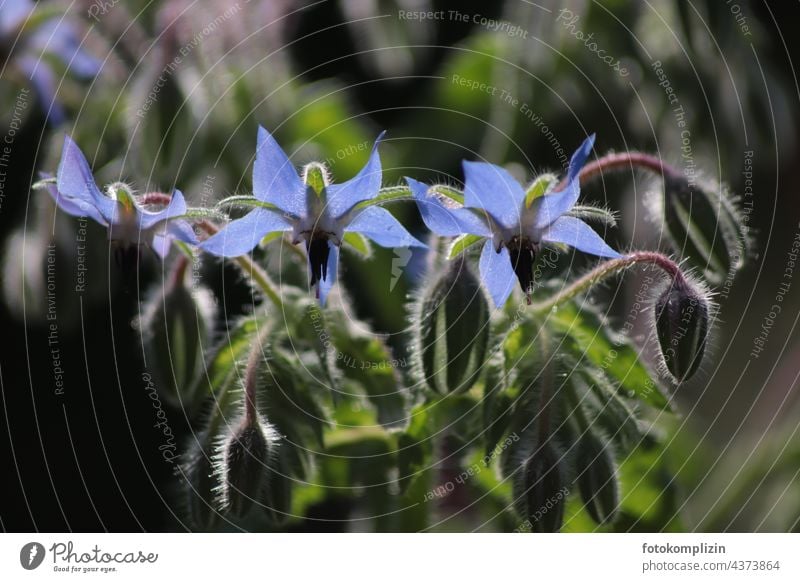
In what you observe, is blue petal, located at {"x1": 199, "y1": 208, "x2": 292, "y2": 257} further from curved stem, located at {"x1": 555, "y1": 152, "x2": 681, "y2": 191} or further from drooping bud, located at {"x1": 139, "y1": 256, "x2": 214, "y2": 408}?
curved stem, located at {"x1": 555, "y1": 152, "x2": 681, "y2": 191}

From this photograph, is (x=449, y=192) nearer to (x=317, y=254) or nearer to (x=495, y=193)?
(x=495, y=193)

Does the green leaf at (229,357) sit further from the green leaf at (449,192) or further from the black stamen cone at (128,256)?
the green leaf at (449,192)

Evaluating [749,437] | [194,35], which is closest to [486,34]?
[194,35]

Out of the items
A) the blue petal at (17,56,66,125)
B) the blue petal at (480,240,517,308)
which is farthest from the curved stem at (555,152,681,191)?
the blue petal at (17,56,66,125)

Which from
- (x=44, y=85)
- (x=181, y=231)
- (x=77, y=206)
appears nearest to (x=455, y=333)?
(x=181, y=231)

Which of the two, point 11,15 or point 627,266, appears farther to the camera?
point 11,15

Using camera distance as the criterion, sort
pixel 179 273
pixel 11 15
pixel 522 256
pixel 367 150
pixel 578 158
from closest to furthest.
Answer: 1. pixel 578 158
2. pixel 522 256
3. pixel 179 273
4. pixel 11 15
5. pixel 367 150

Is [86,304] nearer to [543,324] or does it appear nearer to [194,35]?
[194,35]
